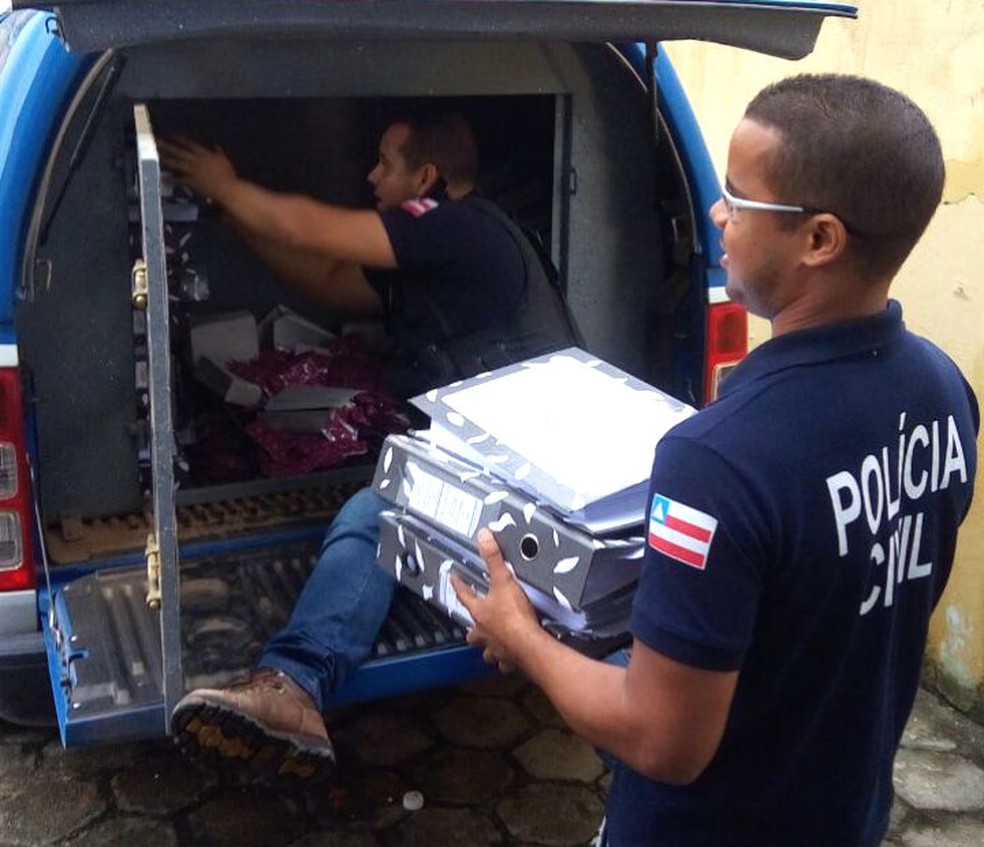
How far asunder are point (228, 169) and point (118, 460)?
0.81 meters

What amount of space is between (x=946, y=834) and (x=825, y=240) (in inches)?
90.2

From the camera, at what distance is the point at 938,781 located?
134 inches

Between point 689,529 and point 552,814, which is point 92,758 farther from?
point 689,529

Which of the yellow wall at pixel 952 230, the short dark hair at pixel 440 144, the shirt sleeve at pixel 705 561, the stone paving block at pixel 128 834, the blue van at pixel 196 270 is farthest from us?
the yellow wall at pixel 952 230

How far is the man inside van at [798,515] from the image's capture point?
139 cm

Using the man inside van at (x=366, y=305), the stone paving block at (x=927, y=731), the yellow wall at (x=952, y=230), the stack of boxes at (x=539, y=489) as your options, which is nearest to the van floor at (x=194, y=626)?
the man inside van at (x=366, y=305)

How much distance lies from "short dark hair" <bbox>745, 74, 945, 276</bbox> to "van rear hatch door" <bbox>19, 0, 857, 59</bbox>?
2.88 feet

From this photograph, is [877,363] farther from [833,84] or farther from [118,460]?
[118,460]

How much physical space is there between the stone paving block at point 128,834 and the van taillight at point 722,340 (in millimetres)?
1796

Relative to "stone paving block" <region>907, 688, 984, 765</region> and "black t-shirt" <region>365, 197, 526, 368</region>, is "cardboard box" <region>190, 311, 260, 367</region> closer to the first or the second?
"black t-shirt" <region>365, 197, 526, 368</region>

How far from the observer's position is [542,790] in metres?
3.23

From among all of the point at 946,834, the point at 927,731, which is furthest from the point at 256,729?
the point at 927,731

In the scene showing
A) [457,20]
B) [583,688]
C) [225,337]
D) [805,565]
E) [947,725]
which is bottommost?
[947,725]

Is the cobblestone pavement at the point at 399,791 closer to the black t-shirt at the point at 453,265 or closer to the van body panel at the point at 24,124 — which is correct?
the black t-shirt at the point at 453,265
